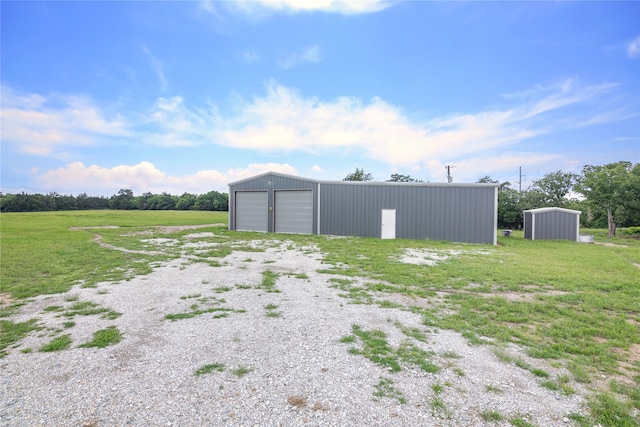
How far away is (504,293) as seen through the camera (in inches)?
234

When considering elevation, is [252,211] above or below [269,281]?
above

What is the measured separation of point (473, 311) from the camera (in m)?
4.89

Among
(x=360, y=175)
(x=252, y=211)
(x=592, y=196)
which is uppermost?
(x=360, y=175)

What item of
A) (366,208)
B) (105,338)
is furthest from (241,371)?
(366,208)

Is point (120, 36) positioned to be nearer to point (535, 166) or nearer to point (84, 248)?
point (84, 248)

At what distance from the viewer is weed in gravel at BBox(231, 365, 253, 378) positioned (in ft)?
9.64

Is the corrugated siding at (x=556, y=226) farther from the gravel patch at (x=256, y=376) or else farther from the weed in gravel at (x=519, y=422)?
the weed in gravel at (x=519, y=422)

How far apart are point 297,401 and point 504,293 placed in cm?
534

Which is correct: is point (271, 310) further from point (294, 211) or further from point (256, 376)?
point (294, 211)

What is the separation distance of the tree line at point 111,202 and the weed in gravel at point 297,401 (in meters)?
59.0

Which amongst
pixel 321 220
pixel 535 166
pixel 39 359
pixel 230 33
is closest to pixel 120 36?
pixel 230 33

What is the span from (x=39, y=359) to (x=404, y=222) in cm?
1541

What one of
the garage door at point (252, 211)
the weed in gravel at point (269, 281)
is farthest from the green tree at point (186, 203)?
the weed in gravel at point (269, 281)

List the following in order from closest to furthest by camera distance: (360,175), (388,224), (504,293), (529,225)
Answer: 1. (504,293)
2. (388,224)
3. (529,225)
4. (360,175)
